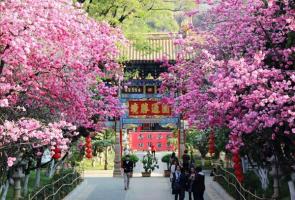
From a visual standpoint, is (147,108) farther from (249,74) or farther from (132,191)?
(249,74)

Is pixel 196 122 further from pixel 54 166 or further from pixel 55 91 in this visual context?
pixel 54 166

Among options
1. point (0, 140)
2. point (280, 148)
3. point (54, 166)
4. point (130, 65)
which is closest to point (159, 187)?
point (54, 166)

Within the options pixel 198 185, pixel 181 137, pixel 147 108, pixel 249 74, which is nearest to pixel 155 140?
pixel 181 137

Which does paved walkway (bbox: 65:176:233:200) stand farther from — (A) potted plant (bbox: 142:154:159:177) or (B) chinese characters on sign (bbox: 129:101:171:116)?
(B) chinese characters on sign (bbox: 129:101:171:116)

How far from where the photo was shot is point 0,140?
12.3 m

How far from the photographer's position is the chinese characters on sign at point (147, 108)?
34.0 m

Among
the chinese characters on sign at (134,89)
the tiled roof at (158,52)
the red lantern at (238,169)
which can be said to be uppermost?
the tiled roof at (158,52)

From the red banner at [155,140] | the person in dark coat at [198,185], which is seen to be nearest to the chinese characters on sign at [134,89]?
the person in dark coat at [198,185]

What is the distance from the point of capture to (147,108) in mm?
34062

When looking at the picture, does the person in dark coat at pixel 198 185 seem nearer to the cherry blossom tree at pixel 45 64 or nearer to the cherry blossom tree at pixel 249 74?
the cherry blossom tree at pixel 249 74

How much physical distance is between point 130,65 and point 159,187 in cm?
919

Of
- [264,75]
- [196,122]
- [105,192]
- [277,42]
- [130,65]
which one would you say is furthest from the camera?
[130,65]

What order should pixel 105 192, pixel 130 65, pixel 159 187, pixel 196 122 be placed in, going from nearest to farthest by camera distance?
pixel 196 122
pixel 105 192
pixel 159 187
pixel 130 65

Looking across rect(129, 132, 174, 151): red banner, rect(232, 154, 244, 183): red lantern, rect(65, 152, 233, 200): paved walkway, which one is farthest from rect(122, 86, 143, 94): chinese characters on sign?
rect(129, 132, 174, 151): red banner
